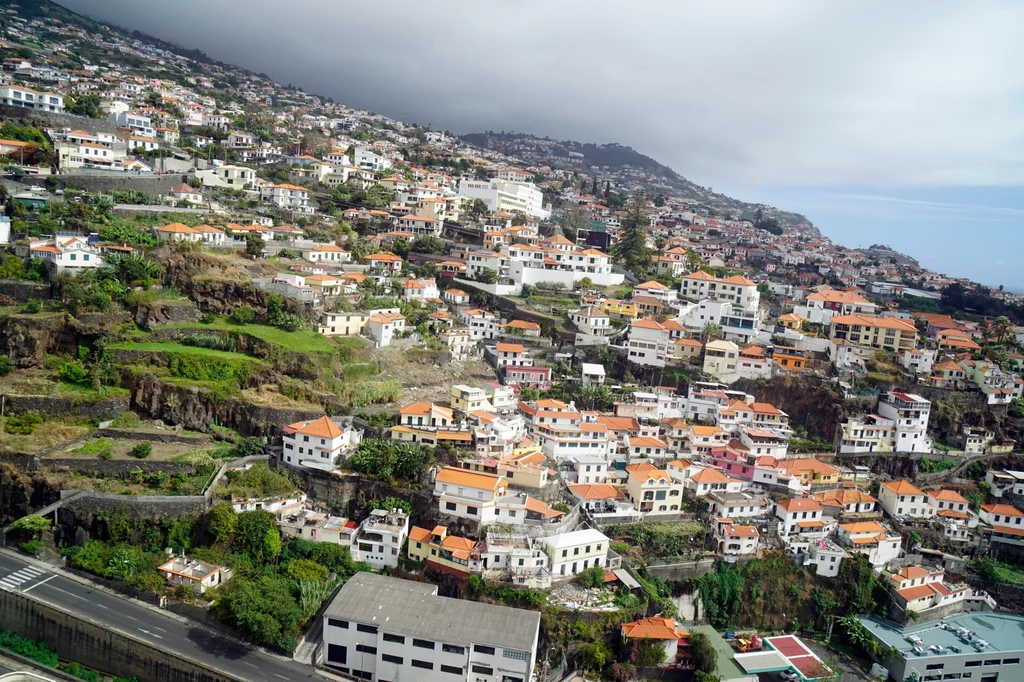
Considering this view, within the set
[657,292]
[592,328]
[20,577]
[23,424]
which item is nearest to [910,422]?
[657,292]

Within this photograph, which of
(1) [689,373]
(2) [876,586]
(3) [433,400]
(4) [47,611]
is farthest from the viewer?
(1) [689,373]

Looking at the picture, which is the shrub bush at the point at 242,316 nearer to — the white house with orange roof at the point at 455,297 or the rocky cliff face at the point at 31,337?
the rocky cliff face at the point at 31,337

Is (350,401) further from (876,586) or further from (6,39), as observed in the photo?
(6,39)

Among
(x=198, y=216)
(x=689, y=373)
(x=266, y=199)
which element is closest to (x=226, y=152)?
(x=266, y=199)

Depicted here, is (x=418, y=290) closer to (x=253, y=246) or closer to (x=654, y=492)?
(x=253, y=246)

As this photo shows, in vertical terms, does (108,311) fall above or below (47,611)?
above

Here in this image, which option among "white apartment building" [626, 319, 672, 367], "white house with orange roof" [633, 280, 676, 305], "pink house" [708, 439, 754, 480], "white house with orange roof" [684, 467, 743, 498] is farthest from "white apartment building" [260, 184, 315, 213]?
"white house with orange roof" [684, 467, 743, 498]

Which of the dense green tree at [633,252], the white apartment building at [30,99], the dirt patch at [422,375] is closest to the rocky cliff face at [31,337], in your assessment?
the dirt patch at [422,375]
